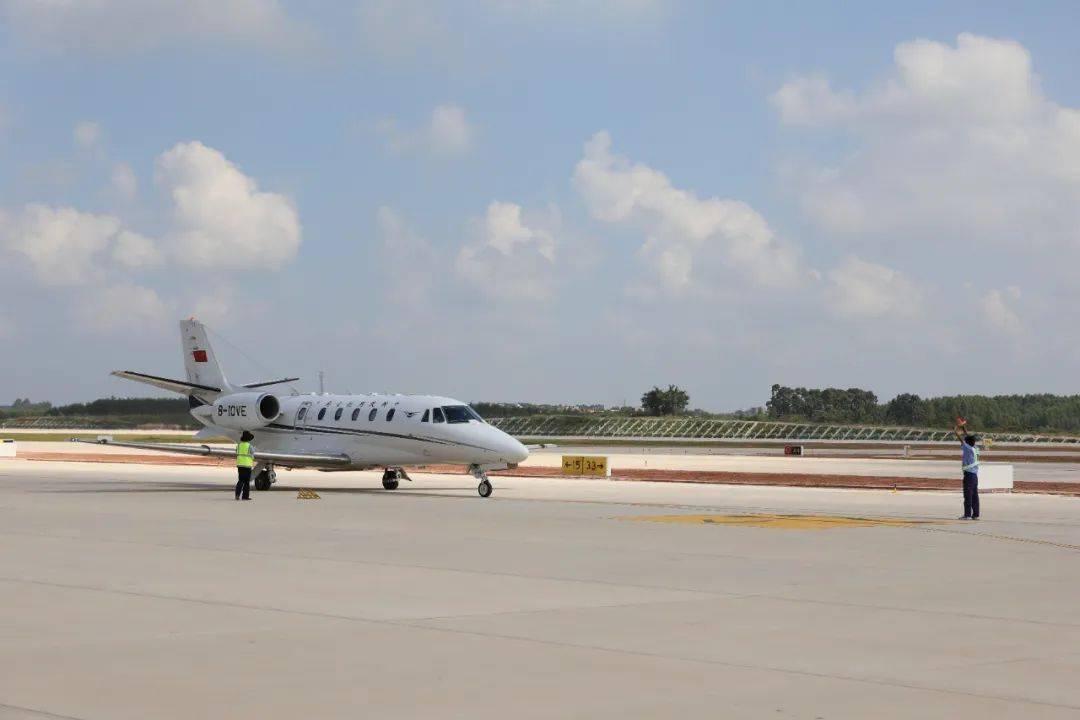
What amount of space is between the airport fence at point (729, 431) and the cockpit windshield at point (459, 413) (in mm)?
76300

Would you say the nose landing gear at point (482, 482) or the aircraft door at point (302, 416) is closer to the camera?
the nose landing gear at point (482, 482)

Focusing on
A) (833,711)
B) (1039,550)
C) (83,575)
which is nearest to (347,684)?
(833,711)

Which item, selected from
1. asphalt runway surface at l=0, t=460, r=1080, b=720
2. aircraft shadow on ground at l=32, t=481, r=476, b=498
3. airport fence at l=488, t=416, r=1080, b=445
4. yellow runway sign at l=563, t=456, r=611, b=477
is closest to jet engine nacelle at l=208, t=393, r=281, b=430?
aircraft shadow on ground at l=32, t=481, r=476, b=498

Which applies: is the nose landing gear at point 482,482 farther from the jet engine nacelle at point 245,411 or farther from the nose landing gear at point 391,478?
the jet engine nacelle at point 245,411

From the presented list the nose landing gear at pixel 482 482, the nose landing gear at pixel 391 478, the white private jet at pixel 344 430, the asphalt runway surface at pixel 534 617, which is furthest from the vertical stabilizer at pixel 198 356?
the asphalt runway surface at pixel 534 617

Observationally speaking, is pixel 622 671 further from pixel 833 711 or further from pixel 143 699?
pixel 143 699

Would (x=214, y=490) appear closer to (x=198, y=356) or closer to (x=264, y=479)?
(x=264, y=479)

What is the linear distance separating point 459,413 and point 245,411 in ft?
26.5

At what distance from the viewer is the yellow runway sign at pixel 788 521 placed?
25.0 m

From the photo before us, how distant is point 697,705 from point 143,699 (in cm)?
366

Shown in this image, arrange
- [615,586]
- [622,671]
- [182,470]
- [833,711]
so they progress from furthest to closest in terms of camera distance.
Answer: [182,470] < [615,586] < [622,671] < [833,711]

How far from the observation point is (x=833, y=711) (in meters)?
8.80

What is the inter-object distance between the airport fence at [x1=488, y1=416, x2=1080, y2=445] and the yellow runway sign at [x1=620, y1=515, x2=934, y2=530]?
84075mm

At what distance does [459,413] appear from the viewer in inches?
1396
